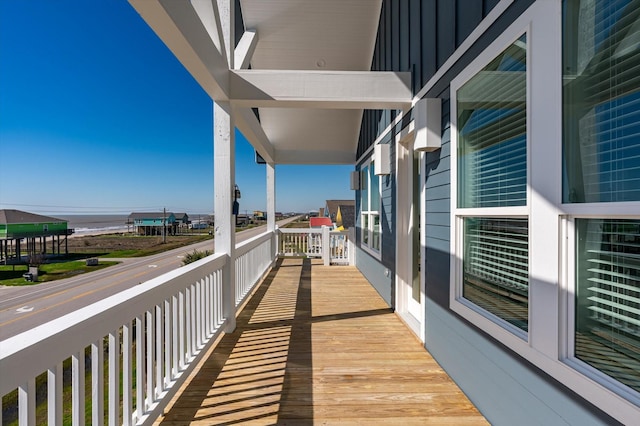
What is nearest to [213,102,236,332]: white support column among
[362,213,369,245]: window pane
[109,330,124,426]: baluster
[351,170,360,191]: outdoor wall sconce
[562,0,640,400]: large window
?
[109,330,124,426]: baluster

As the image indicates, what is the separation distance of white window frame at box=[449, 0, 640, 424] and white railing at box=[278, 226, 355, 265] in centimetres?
544

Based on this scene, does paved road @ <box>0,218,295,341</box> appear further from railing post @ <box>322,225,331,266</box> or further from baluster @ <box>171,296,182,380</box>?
railing post @ <box>322,225,331,266</box>

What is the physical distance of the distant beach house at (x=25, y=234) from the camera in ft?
5.91

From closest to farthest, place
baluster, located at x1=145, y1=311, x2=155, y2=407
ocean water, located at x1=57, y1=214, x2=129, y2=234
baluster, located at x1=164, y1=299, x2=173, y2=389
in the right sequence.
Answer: baluster, located at x1=145, y1=311, x2=155, y2=407, baluster, located at x1=164, y1=299, x2=173, y2=389, ocean water, located at x1=57, y1=214, x2=129, y2=234

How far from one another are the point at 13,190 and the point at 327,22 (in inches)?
165

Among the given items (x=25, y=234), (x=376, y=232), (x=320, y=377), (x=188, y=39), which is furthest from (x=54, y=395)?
(x=376, y=232)

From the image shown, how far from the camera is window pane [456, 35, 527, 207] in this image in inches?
61.9

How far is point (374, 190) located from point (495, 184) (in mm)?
3382

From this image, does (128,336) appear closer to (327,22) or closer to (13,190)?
(13,190)

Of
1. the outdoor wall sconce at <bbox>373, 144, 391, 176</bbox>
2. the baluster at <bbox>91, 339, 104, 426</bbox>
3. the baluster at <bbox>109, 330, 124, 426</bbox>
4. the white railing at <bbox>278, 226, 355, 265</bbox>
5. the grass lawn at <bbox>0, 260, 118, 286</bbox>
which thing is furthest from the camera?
the white railing at <bbox>278, 226, 355, 265</bbox>

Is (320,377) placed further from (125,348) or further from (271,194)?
(271,194)

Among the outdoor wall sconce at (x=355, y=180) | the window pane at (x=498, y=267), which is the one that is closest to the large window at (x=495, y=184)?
the window pane at (x=498, y=267)

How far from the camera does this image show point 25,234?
194cm

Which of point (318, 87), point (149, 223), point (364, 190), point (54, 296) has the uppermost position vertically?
point (318, 87)
